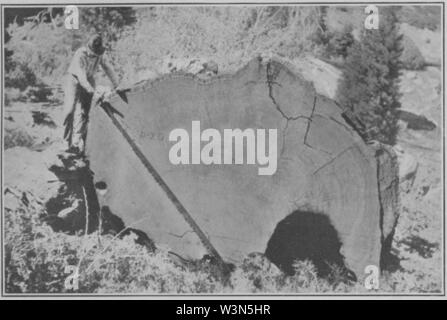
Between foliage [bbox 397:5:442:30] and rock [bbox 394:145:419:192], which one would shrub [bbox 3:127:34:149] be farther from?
foliage [bbox 397:5:442:30]

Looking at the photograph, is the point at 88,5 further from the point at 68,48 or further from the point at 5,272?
the point at 5,272

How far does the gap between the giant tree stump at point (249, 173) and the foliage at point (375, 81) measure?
0.35 ft

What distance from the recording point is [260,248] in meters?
3.79

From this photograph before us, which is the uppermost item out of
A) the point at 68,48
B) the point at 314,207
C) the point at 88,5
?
the point at 88,5

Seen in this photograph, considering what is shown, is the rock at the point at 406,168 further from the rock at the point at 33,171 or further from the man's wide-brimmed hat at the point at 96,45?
the rock at the point at 33,171

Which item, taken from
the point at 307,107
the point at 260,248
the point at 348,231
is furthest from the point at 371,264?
the point at 307,107

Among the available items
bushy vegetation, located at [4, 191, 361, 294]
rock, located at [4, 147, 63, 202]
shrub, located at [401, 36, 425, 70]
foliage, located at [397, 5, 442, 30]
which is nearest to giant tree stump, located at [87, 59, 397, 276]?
bushy vegetation, located at [4, 191, 361, 294]

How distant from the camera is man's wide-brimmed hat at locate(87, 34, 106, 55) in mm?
3855

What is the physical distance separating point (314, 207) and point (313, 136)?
0.38m

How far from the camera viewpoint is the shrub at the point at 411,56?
3.86m

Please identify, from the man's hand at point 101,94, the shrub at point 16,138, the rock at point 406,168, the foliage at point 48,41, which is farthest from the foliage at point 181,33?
the rock at point 406,168

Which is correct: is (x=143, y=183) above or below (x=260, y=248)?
above

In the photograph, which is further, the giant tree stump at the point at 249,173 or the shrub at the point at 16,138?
the shrub at the point at 16,138

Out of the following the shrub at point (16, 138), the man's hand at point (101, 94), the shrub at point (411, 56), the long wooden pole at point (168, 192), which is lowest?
the long wooden pole at point (168, 192)
